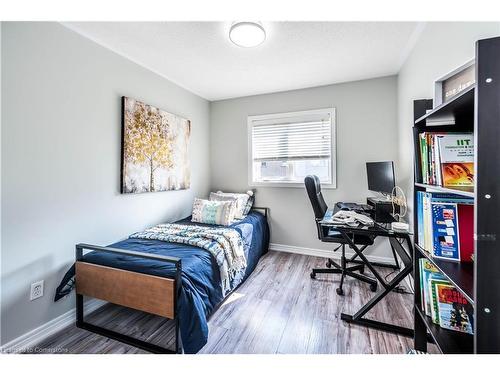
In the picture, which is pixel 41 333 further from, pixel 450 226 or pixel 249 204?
pixel 450 226

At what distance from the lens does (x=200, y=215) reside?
281cm

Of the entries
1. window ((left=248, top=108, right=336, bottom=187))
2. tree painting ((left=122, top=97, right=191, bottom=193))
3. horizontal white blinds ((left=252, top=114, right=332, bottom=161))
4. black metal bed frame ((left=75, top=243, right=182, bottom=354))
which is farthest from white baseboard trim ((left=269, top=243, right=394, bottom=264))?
black metal bed frame ((left=75, top=243, right=182, bottom=354))

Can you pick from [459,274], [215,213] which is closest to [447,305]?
[459,274]

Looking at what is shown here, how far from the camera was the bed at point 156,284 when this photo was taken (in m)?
1.42

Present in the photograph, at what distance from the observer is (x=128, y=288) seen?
5.10 ft

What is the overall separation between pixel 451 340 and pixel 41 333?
8.31 ft

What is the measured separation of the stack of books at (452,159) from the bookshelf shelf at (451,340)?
29.0 inches

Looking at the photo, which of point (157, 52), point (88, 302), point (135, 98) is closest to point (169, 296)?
point (88, 302)

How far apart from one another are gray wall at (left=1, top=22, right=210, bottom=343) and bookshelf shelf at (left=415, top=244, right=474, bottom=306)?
2.43 m

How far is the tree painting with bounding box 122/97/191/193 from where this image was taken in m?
2.24

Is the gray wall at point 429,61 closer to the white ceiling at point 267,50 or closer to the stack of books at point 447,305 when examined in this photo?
the white ceiling at point 267,50

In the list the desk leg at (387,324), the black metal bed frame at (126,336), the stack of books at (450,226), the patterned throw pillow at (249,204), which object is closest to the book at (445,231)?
the stack of books at (450,226)

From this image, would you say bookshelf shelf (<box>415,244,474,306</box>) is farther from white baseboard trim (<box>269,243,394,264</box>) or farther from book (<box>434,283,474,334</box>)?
white baseboard trim (<box>269,243,394,264</box>)
